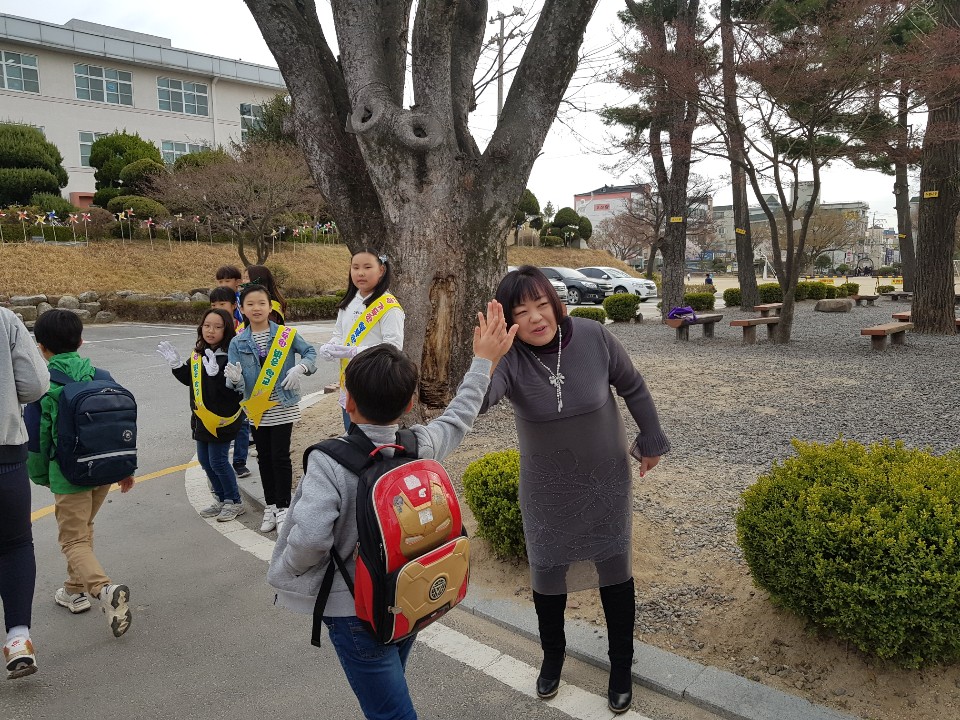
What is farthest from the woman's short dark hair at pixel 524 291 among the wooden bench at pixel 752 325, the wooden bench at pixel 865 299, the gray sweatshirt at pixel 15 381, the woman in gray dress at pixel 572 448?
the wooden bench at pixel 865 299

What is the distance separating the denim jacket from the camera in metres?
4.28

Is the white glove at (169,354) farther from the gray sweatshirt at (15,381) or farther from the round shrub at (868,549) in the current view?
the round shrub at (868,549)

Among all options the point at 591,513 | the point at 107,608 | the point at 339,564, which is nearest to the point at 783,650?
the point at 591,513

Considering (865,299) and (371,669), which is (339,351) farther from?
(865,299)

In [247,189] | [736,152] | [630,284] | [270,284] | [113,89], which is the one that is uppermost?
[113,89]

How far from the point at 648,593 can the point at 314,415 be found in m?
5.17

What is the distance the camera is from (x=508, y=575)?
11.7 feet

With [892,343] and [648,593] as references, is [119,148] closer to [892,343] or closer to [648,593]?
[892,343]

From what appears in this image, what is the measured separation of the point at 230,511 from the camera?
4.80 m

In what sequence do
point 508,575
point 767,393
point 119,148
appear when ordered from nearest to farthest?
point 508,575 < point 767,393 < point 119,148

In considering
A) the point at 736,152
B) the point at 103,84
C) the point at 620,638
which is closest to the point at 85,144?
the point at 103,84

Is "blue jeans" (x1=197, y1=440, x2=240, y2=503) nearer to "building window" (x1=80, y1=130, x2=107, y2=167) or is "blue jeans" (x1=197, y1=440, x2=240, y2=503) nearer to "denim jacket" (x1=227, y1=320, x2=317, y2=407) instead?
"denim jacket" (x1=227, y1=320, x2=317, y2=407)

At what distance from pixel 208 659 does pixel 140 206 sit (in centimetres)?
2618

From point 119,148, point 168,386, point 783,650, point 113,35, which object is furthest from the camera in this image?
point 113,35
